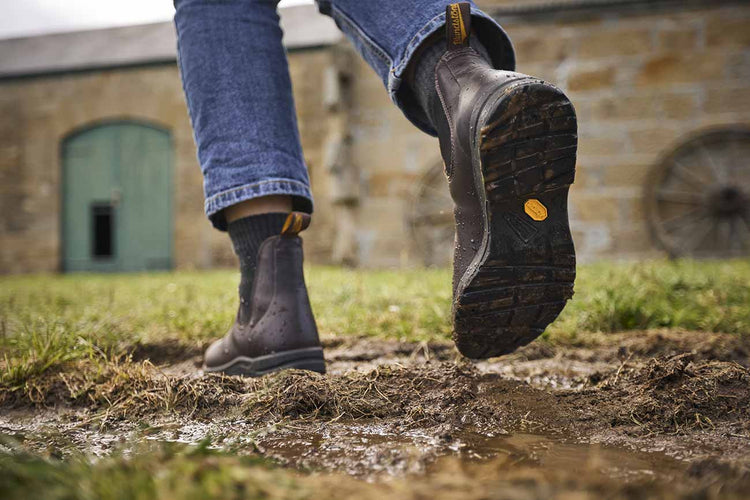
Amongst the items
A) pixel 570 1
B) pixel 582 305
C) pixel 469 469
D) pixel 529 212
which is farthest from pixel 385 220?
pixel 469 469

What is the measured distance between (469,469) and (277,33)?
1122 mm

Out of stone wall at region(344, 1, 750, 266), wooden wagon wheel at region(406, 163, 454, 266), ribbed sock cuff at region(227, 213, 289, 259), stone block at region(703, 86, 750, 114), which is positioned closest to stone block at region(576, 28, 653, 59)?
stone wall at region(344, 1, 750, 266)

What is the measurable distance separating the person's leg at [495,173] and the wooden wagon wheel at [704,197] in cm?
452

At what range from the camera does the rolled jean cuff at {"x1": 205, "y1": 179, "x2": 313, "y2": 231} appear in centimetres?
135

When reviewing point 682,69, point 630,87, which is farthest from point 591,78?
point 682,69

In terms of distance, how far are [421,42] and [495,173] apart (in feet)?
1.10

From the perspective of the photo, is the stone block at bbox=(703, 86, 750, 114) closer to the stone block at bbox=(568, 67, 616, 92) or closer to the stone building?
the stone building

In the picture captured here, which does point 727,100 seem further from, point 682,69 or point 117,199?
point 117,199

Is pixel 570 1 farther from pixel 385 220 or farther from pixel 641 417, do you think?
pixel 641 417

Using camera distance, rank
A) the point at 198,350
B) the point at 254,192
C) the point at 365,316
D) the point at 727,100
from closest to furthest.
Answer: the point at 254,192 < the point at 198,350 < the point at 365,316 < the point at 727,100

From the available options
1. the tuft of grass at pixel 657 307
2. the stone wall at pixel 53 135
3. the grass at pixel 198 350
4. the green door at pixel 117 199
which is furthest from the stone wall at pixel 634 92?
the green door at pixel 117 199

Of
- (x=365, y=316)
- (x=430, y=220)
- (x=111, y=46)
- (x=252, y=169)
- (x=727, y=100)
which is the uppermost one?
(x=111, y=46)

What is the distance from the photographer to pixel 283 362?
53.2 inches

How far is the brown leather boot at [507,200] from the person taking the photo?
42.6 inches
